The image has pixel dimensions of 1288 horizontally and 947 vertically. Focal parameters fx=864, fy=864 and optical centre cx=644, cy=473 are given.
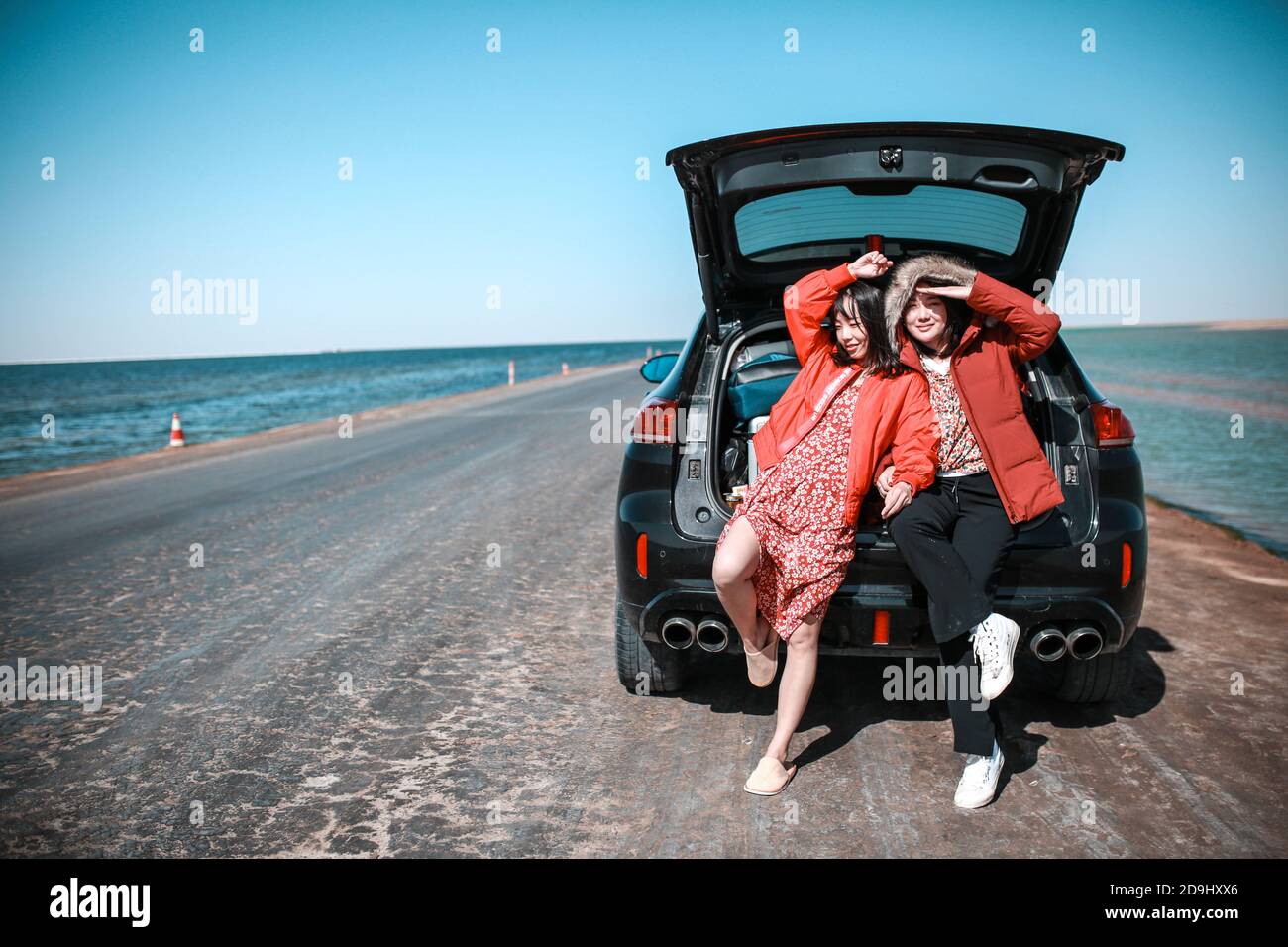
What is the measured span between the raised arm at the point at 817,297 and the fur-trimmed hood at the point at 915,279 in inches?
3.4

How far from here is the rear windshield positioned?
3.37 metres

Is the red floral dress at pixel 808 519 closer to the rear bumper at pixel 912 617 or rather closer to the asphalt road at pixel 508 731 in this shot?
the rear bumper at pixel 912 617

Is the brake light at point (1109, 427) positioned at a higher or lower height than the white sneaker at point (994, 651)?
higher

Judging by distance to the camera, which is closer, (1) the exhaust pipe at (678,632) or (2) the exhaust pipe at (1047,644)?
(2) the exhaust pipe at (1047,644)

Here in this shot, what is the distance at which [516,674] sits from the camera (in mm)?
4125

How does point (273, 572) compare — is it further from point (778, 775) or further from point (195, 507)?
point (778, 775)

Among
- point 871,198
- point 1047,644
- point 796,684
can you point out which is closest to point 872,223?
point 871,198

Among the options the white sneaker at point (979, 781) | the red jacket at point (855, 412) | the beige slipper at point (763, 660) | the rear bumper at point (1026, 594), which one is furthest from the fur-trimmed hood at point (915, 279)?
the white sneaker at point (979, 781)

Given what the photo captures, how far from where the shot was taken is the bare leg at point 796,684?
9.78 ft

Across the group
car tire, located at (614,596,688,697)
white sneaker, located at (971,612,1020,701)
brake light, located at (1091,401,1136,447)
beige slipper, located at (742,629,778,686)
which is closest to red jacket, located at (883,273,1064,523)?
white sneaker, located at (971,612,1020,701)

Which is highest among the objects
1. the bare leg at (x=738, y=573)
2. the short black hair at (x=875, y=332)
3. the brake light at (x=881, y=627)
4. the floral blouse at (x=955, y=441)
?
the short black hair at (x=875, y=332)

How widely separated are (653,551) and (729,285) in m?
1.40

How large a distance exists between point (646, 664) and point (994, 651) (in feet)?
4.92
